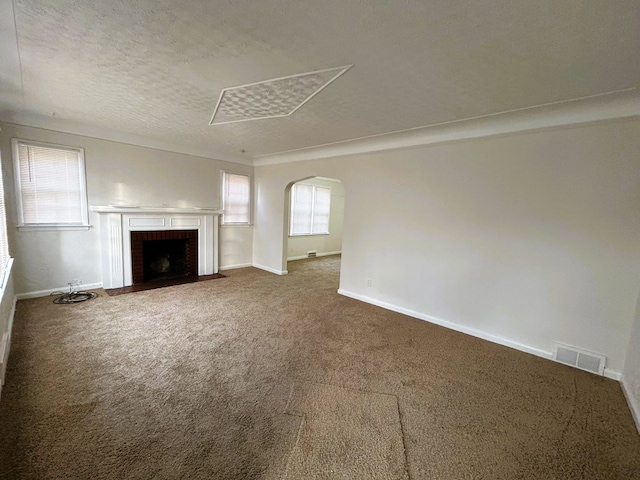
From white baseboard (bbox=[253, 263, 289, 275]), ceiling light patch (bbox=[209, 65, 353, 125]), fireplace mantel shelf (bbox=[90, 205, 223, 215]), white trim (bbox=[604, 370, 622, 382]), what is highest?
ceiling light patch (bbox=[209, 65, 353, 125])

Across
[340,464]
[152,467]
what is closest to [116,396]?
[152,467]

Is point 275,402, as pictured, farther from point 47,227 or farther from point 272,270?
point 47,227

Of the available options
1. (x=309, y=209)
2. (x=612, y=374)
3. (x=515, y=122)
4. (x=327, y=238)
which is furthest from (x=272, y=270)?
(x=612, y=374)

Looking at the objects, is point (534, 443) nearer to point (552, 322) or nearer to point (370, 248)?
Answer: point (552, 322)

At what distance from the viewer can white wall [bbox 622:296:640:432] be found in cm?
208

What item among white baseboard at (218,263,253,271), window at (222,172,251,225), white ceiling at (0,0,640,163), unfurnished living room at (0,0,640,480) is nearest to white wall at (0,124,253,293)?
unfurnished living room at (0,0,640,480)

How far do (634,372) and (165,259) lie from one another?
6.53m

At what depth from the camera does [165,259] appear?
531 centimetres

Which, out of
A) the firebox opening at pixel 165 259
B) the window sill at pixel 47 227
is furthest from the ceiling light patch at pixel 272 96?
the firebox opening at pixel 165 259

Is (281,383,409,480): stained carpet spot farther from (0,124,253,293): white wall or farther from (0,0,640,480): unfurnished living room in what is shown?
(0,124,253,293): white wall

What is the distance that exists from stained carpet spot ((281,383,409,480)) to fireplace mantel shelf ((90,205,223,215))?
4.06 meters

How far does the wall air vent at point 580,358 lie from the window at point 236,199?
5.73m

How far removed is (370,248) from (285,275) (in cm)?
224

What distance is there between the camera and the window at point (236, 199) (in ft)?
19.2
